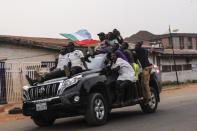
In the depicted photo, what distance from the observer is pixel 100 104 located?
11.5 metres

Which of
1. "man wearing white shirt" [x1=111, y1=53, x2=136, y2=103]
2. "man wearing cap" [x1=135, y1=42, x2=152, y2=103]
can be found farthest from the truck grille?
"man wearing cap" [x1=135, y1=42, x2=152, y2=103]

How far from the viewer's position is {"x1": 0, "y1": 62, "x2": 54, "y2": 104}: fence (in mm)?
21381

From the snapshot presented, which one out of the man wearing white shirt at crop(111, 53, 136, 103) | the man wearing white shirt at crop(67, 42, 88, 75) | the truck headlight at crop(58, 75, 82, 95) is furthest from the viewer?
the man wearing white shirt at crop(111, 53, 136, 103)

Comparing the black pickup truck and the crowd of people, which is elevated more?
the crowd of people

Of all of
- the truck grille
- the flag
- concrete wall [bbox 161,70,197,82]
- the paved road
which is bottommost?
concrete wall [bbox 161,70,197,82]

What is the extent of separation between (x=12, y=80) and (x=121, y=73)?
10119 mm

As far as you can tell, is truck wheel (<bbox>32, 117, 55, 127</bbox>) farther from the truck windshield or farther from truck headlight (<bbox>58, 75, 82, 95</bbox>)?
the truck windshield

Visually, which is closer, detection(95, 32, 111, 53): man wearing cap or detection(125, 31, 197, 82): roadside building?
detection(95, 32, 111, 53): man wearing cap

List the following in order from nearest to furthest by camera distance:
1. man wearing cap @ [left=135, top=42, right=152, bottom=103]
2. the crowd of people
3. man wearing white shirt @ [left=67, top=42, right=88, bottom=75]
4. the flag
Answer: man wearing white shirt @ [left=67, top=42, right=88, bottom=75]
the crowd of people
man wearing cap @ [left=135, top=42, right=152, bottom=103]
the flag

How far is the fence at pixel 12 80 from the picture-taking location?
21381 millimetres

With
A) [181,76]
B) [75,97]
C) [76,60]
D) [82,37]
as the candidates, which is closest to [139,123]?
[75,97]

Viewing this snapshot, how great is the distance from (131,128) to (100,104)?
1.07 meters

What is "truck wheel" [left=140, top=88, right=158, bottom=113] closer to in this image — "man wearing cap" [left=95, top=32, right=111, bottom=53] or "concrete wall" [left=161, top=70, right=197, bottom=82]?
"man wearing cap" [left=95, top=32, right=111, bottom=53]

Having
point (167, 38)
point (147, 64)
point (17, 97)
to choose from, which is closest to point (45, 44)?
point (17, 97)
